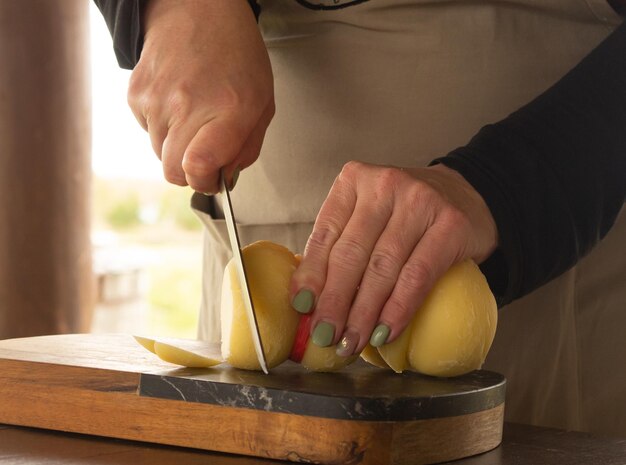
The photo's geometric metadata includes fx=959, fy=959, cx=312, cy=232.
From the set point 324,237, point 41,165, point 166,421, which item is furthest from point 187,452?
point 41,165

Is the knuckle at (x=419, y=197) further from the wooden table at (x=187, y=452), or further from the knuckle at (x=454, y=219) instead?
the wooden table at (x=187, y=452)

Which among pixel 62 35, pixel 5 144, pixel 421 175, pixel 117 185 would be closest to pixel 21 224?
pixel 5 144

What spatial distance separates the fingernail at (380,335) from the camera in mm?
948

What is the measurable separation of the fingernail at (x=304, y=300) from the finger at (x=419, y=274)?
0.24ft

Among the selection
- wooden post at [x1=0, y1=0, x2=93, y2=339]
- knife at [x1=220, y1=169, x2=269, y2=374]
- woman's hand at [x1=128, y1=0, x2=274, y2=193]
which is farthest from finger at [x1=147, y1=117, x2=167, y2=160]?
wooden post at [x1=0, y1=0, x2=93, y2=339]

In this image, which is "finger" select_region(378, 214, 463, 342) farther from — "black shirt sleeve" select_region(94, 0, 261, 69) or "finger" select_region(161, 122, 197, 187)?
"black shirt sleeve" select_region(94, 0, 261, 69)

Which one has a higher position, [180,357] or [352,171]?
[352,171]

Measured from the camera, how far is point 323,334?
3.09ft

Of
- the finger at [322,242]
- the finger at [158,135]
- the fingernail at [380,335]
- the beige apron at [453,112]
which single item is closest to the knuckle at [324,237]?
the finger at [322,242]

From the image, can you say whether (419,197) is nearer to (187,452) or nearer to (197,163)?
(197,163)

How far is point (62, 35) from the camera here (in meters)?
2.09

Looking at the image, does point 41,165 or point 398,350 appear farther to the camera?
point 41,165

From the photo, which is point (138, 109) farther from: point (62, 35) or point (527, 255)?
point (62, 35)

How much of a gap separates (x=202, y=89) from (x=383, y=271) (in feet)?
0.96
